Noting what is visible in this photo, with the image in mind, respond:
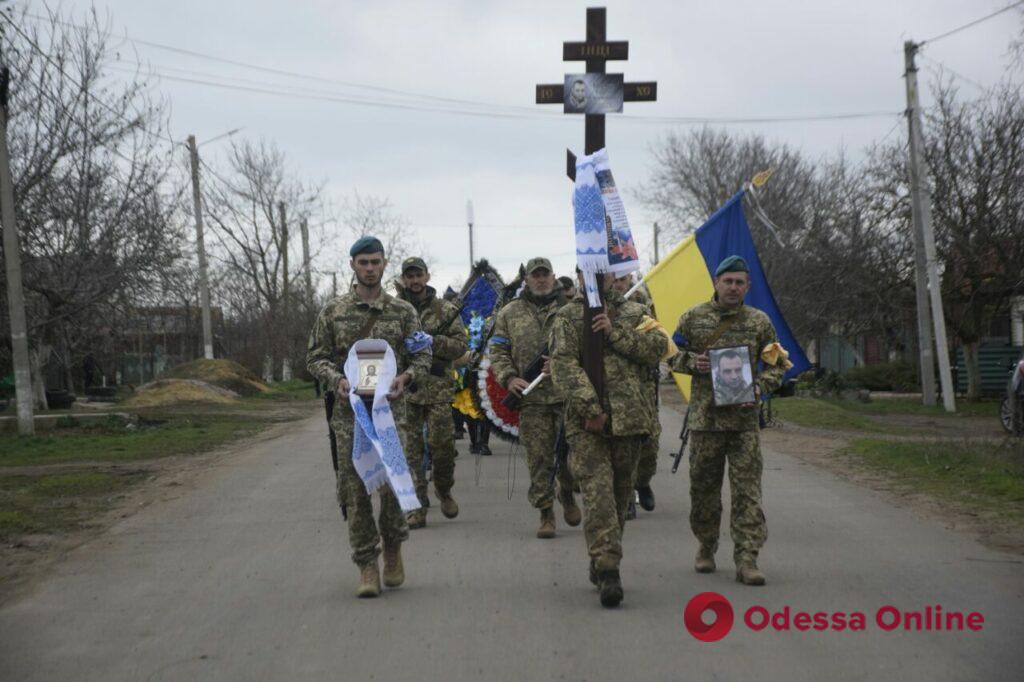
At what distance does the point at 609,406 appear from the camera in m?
7.02

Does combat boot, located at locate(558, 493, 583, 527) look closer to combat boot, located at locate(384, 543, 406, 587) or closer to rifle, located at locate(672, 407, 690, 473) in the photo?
rifle, located at locate(672, 407, 690, 473)

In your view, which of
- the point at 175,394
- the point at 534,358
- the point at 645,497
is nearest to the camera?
the point at 534,358

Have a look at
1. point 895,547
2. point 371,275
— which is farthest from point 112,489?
point 895,547

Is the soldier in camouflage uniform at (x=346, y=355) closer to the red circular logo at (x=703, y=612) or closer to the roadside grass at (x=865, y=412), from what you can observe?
the red circular logo at (x=703, y=612)

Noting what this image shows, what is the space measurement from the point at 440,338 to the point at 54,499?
15.5 ft

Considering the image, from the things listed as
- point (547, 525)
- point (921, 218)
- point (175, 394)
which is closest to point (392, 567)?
point (547, 525)

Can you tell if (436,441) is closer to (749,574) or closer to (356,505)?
(356,505)

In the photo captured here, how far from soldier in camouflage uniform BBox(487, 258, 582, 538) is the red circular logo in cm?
236

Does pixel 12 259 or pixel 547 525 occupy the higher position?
pixel 12 259

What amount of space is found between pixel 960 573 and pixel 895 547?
976mm

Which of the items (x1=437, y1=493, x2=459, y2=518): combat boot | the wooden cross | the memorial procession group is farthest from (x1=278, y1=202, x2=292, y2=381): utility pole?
the memorial procession group

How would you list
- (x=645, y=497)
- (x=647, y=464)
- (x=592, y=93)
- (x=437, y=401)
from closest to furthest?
(x=592, y=93)
(x=647, y=464)
(x=645, y=497)
(x=437, y=401)

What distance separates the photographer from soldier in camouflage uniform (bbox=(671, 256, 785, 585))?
7.31 m

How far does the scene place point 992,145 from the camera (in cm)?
2416
